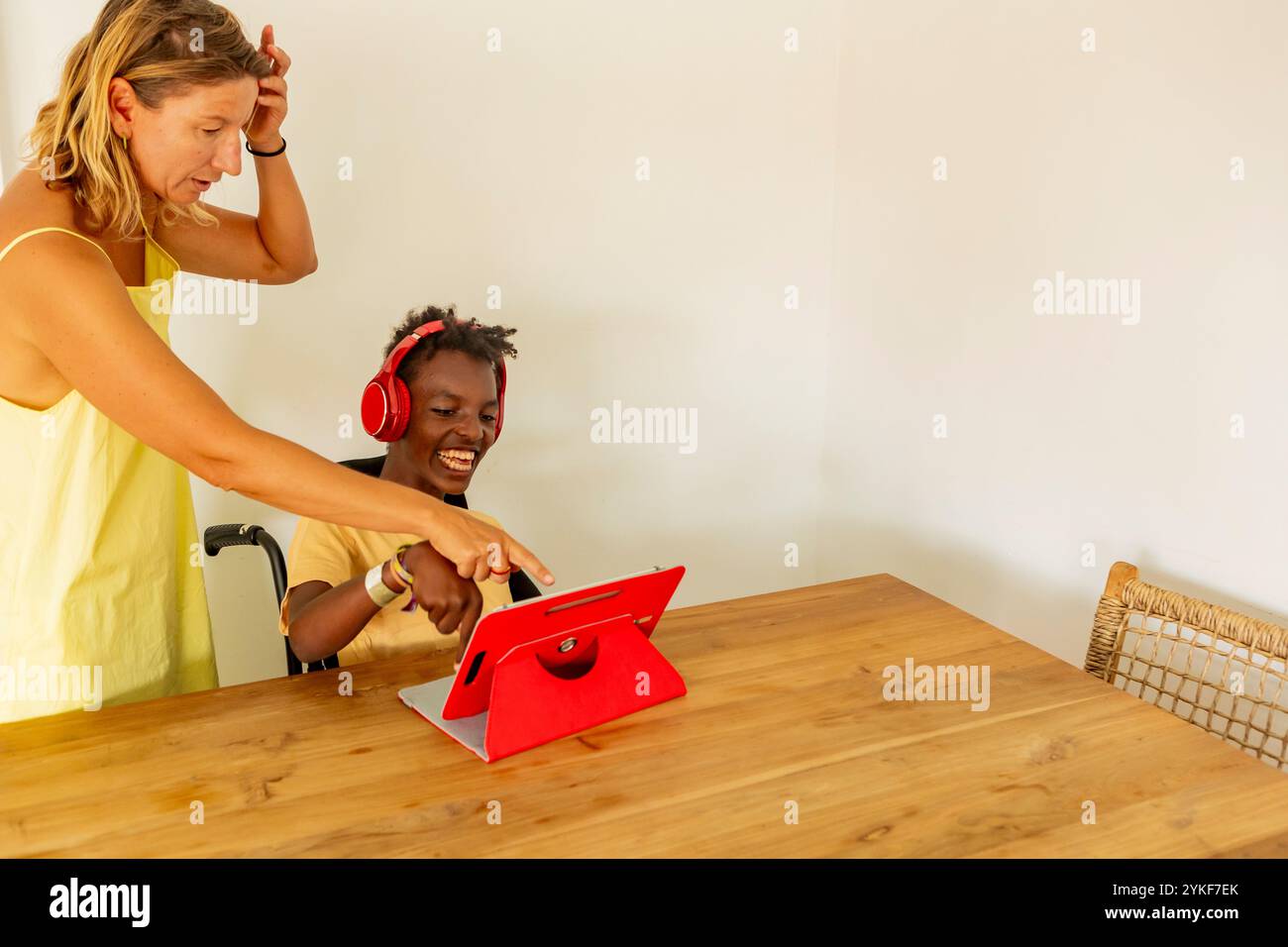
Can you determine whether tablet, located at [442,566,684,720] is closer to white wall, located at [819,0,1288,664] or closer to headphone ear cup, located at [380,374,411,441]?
headphone ear cup, located at [380,374,411,441]

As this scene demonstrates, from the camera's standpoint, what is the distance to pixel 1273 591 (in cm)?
187

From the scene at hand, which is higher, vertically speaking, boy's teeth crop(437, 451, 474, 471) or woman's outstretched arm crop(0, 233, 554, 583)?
woman's outstretched arm crop(0, 233, 554, 583)

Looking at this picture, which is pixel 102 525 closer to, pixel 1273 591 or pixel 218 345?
pixel 218 345

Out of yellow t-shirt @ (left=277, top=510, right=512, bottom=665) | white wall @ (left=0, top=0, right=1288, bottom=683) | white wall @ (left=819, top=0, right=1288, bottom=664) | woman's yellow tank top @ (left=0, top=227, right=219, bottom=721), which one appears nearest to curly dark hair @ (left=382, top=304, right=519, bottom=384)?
yellow t-shirt @ (left=277, top=510, right=512, bottom=665)

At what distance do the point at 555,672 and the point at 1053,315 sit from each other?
Answer: 4.45 feet

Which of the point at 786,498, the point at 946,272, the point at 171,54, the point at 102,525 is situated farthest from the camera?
the point at 786,498

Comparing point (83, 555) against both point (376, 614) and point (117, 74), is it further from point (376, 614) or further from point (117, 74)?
point (117, 74)

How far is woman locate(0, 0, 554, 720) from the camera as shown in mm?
1282

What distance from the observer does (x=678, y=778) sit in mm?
1346

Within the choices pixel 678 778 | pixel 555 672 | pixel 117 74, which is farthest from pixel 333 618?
pixel 117 74

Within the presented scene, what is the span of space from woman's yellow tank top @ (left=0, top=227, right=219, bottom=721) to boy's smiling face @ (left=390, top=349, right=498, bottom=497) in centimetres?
38

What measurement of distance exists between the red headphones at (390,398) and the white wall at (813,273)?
65cm

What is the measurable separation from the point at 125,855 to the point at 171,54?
0.93 metres
